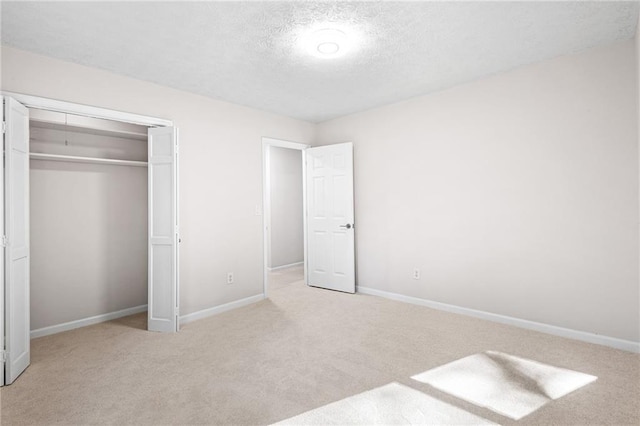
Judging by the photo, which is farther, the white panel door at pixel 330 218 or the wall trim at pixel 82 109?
the white panel door at pixel 330 218

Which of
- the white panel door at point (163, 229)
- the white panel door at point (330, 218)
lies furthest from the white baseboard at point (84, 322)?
the white panel door at point (330, 218)

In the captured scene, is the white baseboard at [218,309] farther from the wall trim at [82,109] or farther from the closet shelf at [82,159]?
the wall trim at [82,109]

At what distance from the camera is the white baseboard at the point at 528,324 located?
278cm

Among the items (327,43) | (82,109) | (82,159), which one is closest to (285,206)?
(82,159)

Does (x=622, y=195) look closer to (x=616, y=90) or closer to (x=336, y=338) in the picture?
(x=616, y=90)

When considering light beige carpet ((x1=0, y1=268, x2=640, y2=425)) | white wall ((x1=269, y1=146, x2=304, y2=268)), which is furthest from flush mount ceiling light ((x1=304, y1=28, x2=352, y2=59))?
white wall ((x1=269, y1=146, x2=304, y2=268))

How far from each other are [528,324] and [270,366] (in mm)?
2549

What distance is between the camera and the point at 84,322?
3.54 metres

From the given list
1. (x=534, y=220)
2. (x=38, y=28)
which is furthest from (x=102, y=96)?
(x=534, y=220)

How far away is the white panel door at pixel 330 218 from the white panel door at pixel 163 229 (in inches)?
88.2

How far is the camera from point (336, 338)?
3.11 meters

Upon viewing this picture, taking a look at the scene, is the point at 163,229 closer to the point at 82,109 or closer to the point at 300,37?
the point at 82,109

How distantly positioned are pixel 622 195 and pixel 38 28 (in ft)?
15.6

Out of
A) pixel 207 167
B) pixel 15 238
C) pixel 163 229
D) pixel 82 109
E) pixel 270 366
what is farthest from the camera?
pixel 207 167
